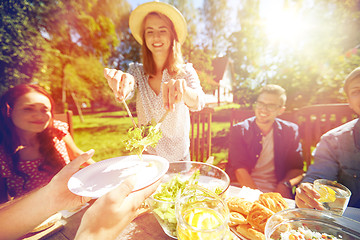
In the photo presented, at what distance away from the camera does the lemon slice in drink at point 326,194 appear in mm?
1296

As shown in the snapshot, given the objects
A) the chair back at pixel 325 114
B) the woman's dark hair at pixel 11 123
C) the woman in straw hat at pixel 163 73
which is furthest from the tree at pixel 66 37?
the chair back at pixel 325 114

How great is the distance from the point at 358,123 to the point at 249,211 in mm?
2338

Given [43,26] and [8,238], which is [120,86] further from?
[43,26]

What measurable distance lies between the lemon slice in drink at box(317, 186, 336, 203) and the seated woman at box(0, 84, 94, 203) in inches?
139

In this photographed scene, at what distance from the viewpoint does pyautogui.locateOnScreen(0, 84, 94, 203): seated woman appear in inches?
91.9

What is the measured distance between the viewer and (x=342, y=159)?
7.52 ft

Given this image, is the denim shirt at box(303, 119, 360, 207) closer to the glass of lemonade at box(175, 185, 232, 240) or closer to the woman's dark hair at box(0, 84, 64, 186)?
the glass of lemonade at box(175, 185, 232, 240)

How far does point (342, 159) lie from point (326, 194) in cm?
148

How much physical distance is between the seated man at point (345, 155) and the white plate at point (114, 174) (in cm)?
228

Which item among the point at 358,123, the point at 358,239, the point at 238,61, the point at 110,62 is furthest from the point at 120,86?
the point at 110,62

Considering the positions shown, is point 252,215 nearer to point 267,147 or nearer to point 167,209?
point 167,209

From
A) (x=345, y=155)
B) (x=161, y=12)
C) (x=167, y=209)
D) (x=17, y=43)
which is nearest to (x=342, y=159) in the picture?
(x=345, y=155)

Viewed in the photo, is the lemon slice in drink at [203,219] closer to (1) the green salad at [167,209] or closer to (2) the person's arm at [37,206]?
(1) the green salad at [167,209]

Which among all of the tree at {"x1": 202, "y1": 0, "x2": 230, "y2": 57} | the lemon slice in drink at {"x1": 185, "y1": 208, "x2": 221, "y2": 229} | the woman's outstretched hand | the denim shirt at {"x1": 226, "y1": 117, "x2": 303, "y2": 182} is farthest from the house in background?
the tree at {"x1": 202, "y1": 0, "x2": 230, "y2": 57}
